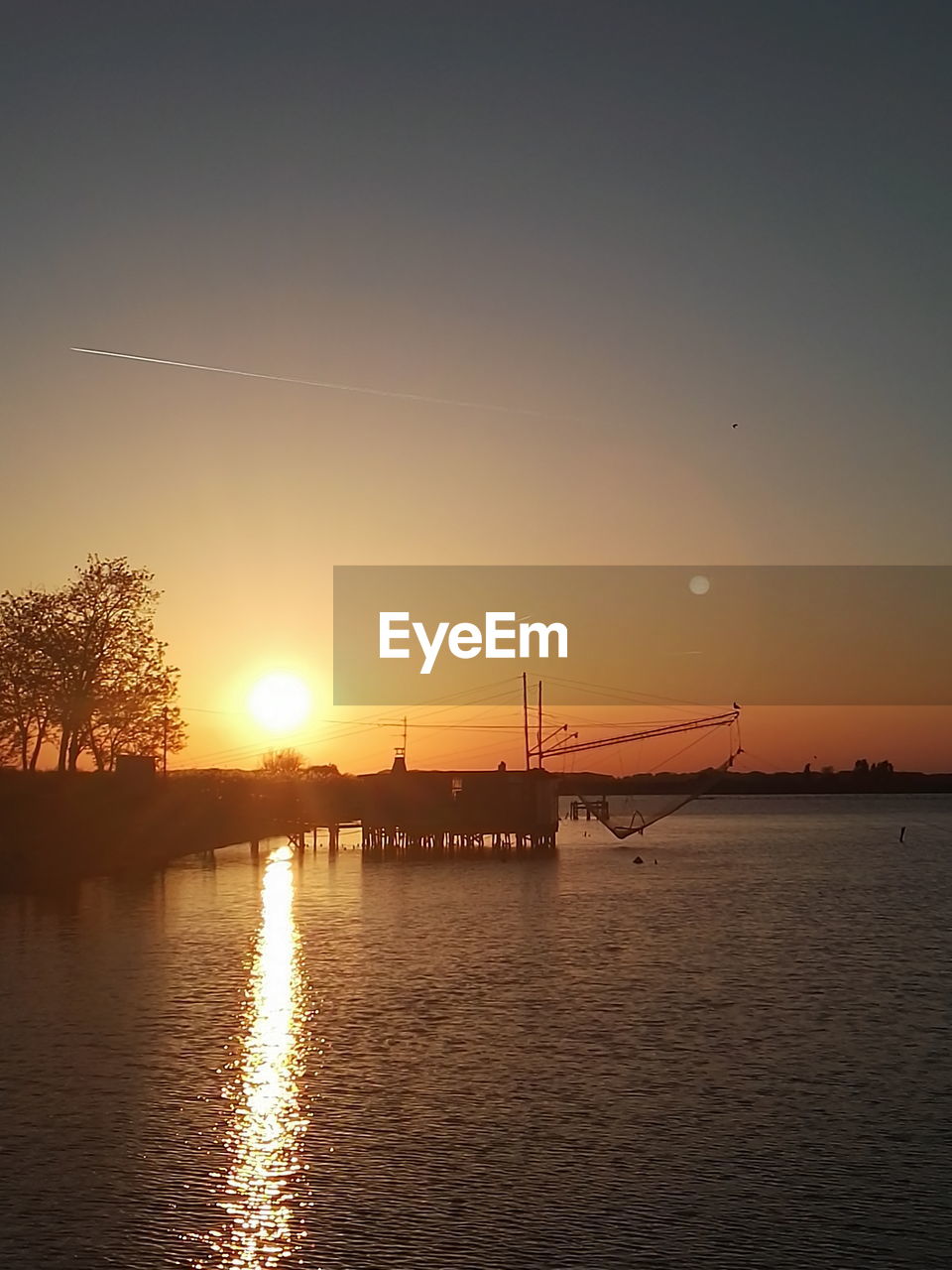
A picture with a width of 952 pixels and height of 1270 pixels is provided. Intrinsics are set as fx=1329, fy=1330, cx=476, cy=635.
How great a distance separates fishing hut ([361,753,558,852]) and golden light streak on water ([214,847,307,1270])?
72.4 m

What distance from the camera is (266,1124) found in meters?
21.7

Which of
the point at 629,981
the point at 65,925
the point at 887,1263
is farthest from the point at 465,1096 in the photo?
the point at 65,925

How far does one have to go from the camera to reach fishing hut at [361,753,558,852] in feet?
378

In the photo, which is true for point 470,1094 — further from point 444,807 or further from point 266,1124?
point 444,807

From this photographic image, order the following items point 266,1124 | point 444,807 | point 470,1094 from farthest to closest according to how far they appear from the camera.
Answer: point 444,807 → point 470,1094 → point 266,1124

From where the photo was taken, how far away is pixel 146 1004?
34.2 meters

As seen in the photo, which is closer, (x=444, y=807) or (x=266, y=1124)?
(x=266, y=1124)

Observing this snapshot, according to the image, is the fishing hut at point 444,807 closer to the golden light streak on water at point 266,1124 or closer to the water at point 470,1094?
the water at point 470,1094

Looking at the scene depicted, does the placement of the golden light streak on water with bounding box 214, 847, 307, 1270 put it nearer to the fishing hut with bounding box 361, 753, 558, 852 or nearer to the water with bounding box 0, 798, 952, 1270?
the water with bounding box 0, 798, 952, 1270

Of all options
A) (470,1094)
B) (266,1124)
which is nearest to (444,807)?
(470,1094)

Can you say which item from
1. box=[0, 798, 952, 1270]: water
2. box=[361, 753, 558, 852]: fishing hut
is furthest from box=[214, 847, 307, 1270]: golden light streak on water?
box=[361, 753, 558, 852]: fishing hut

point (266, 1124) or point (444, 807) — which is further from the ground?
point (444, 807)

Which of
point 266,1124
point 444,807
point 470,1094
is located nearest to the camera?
point 266,1124

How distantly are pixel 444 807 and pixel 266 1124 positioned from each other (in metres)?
94.5
